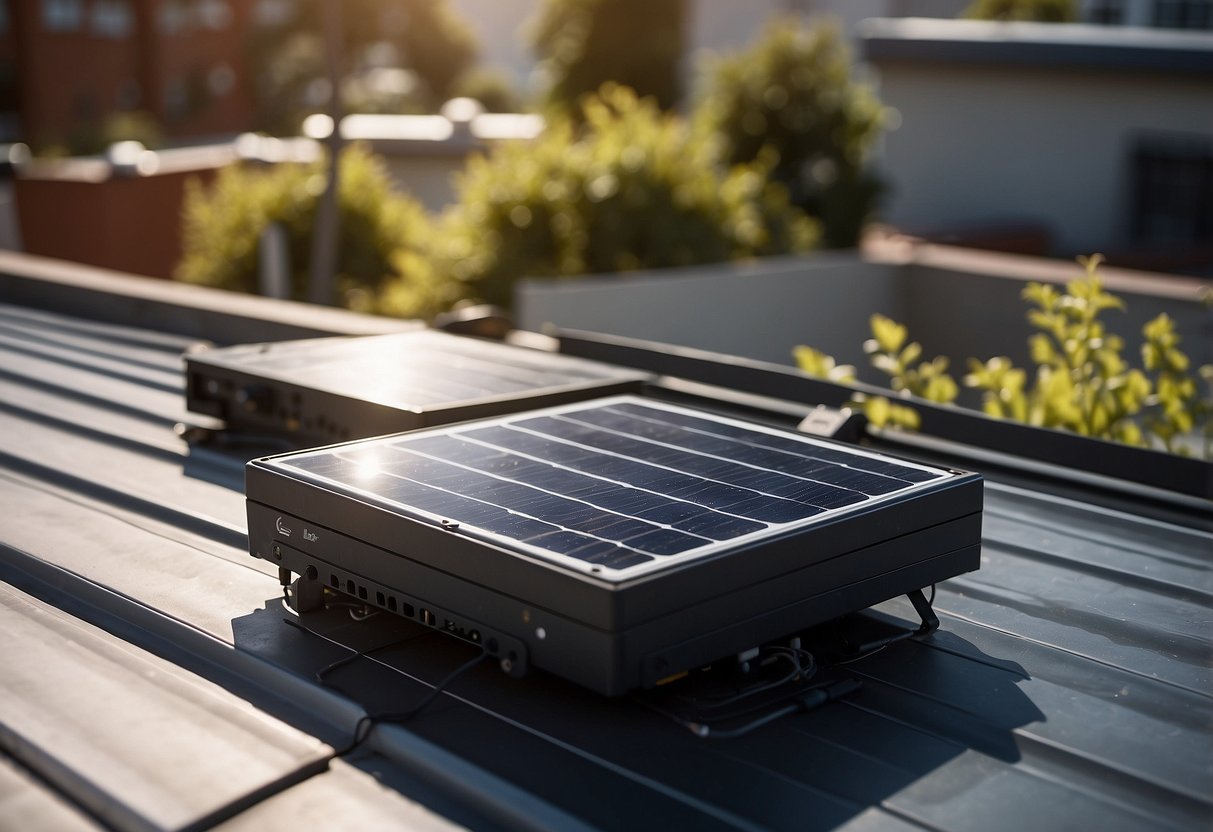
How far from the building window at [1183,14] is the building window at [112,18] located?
37.6 m

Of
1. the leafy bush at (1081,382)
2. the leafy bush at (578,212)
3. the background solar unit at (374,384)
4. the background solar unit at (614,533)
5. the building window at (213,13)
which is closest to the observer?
the background solar unit at (614,533)

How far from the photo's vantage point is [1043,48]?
2094 centimetres

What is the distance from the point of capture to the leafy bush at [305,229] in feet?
50.2

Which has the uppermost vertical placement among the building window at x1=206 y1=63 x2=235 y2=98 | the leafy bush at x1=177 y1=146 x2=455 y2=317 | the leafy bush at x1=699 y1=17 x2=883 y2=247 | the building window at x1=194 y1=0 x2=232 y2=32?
the building window at x1=194 y1=0 x2=232 y2=32

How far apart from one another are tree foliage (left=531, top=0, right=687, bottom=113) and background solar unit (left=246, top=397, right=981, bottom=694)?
3993 centimetres

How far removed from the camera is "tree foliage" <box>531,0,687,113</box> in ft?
137

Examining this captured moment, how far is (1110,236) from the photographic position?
2177 centimetres

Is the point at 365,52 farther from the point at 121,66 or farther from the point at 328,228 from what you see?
the point at 328,228

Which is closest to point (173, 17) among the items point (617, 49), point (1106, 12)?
point (617, 49)

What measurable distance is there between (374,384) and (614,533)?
163 cm

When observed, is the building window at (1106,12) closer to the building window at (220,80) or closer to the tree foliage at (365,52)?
the tree foliage at (365,52)

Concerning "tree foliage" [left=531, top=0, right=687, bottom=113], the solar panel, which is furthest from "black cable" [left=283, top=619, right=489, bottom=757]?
"tree foliage" [left=531, top=0, right=687, bottom=113]

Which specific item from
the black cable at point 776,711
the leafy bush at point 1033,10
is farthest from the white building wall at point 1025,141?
the black cable at point 776,711

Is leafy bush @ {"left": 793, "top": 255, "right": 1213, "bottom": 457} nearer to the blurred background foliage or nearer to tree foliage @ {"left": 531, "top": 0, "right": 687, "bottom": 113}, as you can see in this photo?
the blurred background foliage
